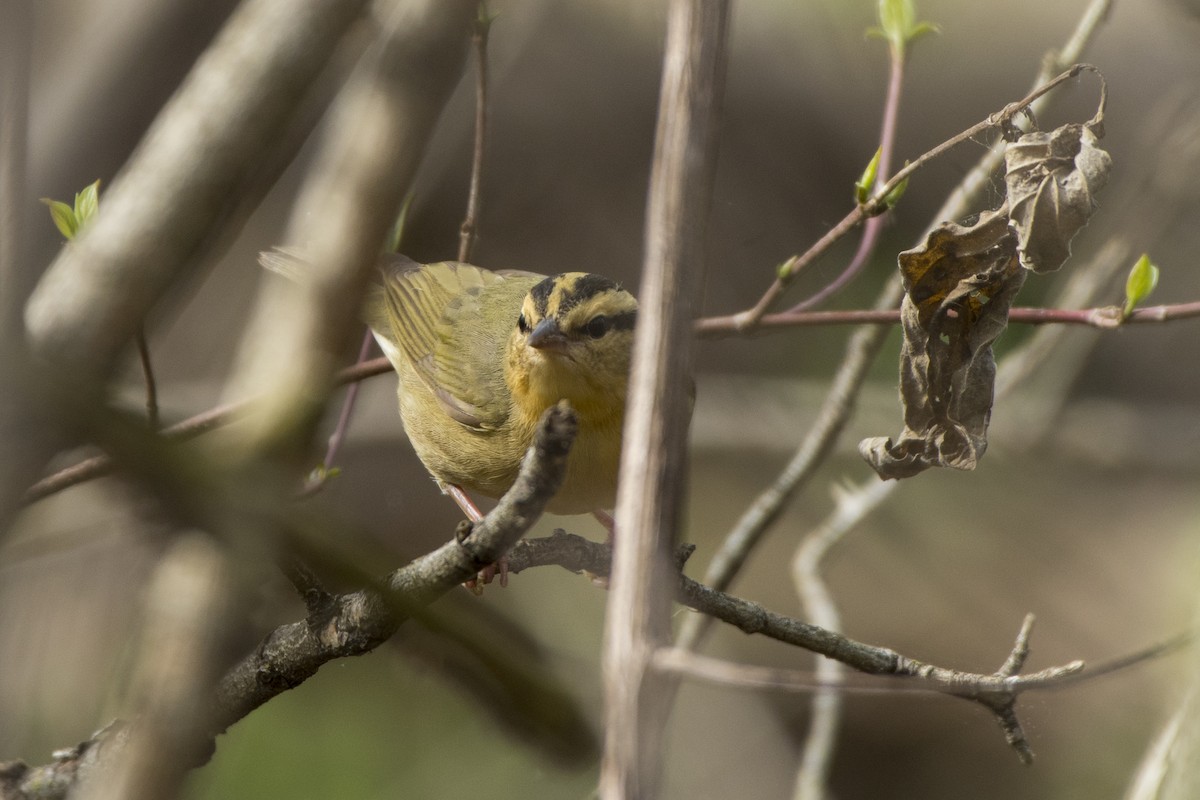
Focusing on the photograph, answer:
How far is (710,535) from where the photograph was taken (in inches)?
300

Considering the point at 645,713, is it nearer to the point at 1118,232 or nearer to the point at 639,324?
the point at 639,324

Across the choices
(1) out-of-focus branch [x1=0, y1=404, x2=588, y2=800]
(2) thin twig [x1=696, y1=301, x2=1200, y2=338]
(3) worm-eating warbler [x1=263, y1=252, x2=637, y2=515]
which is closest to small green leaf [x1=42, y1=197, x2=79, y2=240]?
(3) worm-eating warbler [x1=263, y1=252, x2=637, y2=515]

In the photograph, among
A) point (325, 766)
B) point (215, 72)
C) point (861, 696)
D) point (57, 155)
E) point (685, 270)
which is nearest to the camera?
point (685, 270)

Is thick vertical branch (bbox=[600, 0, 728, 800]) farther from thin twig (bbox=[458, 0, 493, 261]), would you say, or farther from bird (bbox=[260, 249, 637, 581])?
bird (bbox=[260, 249, 637, 581])

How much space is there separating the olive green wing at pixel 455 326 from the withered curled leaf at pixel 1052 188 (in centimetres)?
218

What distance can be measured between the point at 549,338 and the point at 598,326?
17cm

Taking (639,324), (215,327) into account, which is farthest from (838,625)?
(215,327)

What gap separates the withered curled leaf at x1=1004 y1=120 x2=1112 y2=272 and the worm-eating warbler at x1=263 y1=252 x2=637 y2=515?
5.28 ft

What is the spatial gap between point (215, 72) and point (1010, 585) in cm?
601

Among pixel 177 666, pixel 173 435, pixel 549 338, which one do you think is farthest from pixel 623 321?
pixel 177 666

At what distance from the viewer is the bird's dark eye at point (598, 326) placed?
3936mm

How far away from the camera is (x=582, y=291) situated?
3.98m

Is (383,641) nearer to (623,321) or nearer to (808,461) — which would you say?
(623,321)

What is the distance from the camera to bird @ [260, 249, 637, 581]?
12.6 ft
